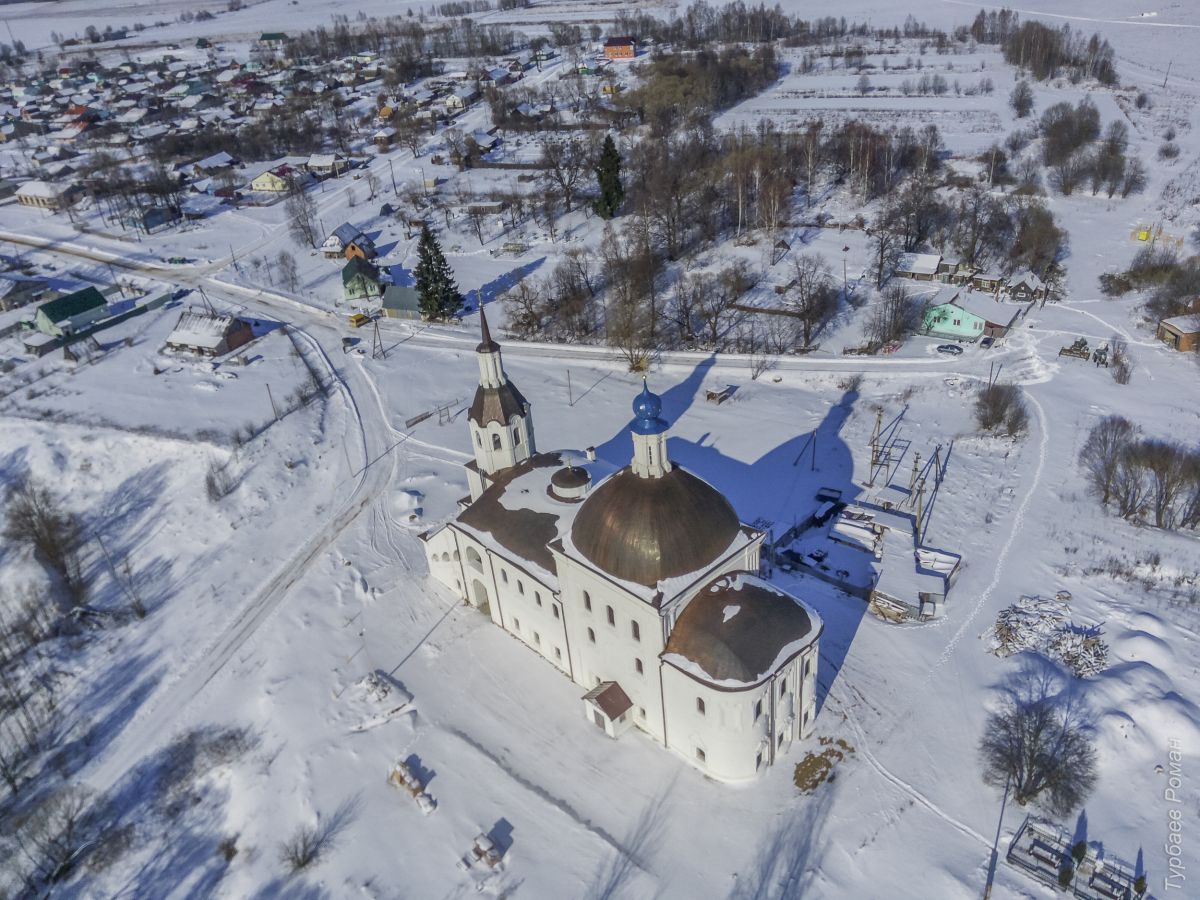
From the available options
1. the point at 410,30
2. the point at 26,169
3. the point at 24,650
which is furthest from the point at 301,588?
the point at 410,30

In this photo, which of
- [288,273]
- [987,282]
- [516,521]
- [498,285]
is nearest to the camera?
[516,521]

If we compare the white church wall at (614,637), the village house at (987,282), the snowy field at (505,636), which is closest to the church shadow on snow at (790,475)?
the snowy field at (505,636)

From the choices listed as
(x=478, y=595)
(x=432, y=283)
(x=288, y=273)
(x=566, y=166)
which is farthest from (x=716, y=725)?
(x=566, y=166)

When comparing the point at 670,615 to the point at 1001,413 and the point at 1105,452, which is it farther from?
the point at 1001,413

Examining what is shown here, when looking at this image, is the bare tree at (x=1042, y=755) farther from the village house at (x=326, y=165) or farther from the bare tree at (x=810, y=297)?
the village house at (x=326, y=165)

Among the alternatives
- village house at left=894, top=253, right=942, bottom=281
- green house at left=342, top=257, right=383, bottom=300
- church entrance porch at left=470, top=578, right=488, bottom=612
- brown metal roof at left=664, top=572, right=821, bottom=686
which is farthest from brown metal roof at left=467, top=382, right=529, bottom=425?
village house at left=894, top=253, right=942, bottom=281

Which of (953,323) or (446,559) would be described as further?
(953,323)

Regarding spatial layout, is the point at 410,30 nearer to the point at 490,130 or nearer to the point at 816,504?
the point at 490,130

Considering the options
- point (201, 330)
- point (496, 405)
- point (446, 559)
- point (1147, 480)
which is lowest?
point (1147, 480)
